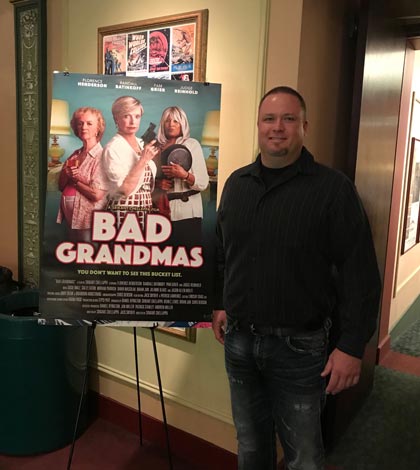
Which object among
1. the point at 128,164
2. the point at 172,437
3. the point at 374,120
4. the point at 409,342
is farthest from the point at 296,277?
the point at 409,342

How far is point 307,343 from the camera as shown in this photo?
1.38 m

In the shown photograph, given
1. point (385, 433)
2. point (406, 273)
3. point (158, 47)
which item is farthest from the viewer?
point (406, 273)

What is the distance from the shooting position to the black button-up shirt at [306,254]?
1325mm

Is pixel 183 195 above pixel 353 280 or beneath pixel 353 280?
above

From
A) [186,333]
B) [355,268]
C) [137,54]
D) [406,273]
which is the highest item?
[137,54]

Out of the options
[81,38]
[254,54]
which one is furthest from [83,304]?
[81,38]

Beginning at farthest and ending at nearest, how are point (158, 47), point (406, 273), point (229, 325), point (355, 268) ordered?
point (406, 273) → point (158, 47) → point (229, 325) → point (355, 268)

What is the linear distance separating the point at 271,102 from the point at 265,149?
5.6 inches

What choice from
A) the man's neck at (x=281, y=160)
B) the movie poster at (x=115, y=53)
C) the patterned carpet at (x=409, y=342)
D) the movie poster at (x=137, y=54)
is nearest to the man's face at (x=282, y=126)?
the man's neck at (x=281, y=160)

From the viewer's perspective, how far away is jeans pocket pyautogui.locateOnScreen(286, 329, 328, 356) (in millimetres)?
1377

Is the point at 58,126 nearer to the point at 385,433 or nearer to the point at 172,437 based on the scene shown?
the point at 172,437

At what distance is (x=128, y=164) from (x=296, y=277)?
2.27 ft

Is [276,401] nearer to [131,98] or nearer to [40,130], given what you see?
[131,98]

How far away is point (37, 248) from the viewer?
253 cm
